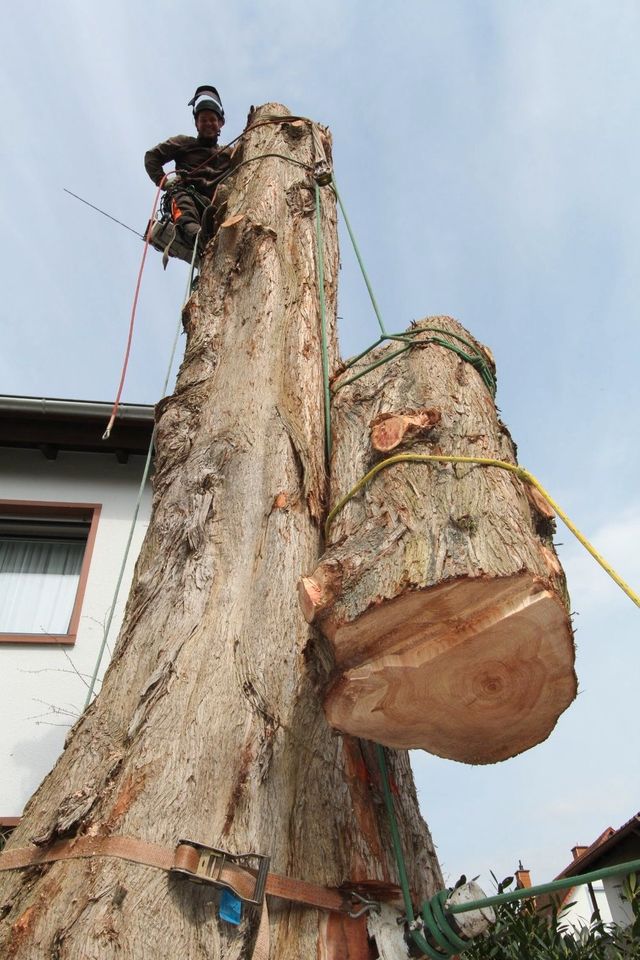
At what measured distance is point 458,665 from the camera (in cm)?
163

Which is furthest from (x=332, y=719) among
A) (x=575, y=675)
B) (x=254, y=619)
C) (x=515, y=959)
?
(x=515, y=959)

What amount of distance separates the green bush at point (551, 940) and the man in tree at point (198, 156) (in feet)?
15.2

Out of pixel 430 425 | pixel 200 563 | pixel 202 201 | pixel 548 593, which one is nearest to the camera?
pixel 548 593

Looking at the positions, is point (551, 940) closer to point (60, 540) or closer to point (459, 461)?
point (459, 461)

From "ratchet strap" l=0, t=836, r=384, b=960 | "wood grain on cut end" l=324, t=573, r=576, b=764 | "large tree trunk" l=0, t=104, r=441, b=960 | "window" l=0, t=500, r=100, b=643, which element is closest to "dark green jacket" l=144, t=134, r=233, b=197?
"window" l=0, t=500, r=100, b=643

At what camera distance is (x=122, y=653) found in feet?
6.57

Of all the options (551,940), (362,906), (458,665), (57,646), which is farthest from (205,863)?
(57,646)

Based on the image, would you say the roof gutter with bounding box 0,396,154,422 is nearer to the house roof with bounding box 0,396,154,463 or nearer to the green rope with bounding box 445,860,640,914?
the house roof with bounding box 0,396,154,463

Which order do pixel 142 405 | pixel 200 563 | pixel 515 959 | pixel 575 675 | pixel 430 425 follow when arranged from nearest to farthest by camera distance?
1. pixel 575 675
2. pixel 430 425
3. pixel 200 563
4. pixel 515 959
5. pixel 142 405

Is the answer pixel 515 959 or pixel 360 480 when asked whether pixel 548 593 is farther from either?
pixel 515 959

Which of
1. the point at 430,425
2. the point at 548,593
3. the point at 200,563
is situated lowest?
the point at 548,593

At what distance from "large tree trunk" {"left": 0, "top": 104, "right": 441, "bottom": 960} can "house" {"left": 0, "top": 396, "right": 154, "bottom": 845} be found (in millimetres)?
2898

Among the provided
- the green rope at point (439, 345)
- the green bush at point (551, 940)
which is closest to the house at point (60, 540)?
the green bush at point (551, 940)

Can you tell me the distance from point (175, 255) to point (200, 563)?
3.45m
